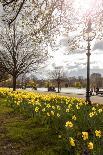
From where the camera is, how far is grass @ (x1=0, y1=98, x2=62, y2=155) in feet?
23.8

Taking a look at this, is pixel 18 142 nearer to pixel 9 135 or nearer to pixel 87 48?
pixel 9 135

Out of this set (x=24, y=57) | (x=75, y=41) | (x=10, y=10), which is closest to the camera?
(x=10, y=10)

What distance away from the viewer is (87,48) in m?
19.7

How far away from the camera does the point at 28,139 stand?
8.38 m

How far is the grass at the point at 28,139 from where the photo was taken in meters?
7.25

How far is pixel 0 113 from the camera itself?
1427 centimetres

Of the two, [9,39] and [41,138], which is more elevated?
[9,39]

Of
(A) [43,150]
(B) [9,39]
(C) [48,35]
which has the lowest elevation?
(A) [43,150]

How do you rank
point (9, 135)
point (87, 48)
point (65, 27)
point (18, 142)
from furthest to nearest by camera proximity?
point (87, 48), point (65, 27), point (9, 135), point (18, 142)

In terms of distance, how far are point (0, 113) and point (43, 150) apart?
727cm

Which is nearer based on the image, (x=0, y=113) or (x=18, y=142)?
(x=18, y=142)

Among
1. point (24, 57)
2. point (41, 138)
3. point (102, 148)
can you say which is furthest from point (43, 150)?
point (24, 57)

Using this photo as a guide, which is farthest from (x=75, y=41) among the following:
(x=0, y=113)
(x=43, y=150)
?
(x=43, y=150)

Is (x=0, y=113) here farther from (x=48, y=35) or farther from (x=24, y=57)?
(x=24, y=57)
